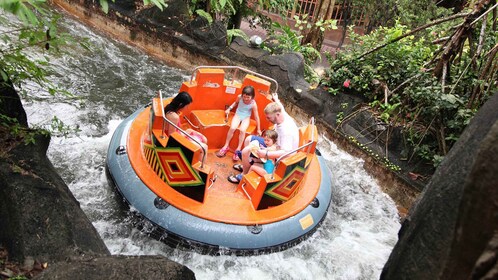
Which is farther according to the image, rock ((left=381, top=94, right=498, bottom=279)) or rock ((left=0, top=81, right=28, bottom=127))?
rock ((left=0, top=81, right=28, bottom=127))

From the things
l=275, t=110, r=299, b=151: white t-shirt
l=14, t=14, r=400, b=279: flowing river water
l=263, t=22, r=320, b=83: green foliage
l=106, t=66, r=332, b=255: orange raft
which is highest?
l=263, t=22, r=320, b=83: green foliage

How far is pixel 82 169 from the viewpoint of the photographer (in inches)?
208

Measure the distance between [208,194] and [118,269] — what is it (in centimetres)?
203

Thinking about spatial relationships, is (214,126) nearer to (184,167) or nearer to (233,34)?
(184,167)

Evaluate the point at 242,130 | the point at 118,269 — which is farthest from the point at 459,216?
the point at 242,130

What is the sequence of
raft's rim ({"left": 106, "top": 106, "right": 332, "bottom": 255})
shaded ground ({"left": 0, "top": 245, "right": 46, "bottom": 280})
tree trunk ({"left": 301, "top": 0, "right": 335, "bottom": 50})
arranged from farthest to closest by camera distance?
tree trunk ({"left": 301, "top": 0, "right": 335, "bottom": 50}) → raft's rim ({"left": 106, "top": 106, "right": 332, "bottom": 255}) → shaded ground ({"left": 0, "top": 245, "right": 46, "bottom": 280})

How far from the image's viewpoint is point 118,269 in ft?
8.00

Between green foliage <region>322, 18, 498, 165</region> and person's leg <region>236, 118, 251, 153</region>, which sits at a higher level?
green foliage <region>322, 18, 498, 165</region>

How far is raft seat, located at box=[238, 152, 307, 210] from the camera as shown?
4305 mm

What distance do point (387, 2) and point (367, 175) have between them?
5.63m

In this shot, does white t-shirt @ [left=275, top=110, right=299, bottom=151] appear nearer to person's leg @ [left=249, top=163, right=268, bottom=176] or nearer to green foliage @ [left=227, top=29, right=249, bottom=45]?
person's leg @ [left=249, top=163, right=268, bottom=176]

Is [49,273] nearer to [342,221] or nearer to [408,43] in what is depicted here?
[342,221]

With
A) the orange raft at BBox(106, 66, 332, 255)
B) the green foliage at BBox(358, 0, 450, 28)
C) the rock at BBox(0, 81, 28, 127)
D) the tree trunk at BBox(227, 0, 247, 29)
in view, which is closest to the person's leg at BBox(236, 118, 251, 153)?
the orange raft at BBox(106, 66, 332, 255)

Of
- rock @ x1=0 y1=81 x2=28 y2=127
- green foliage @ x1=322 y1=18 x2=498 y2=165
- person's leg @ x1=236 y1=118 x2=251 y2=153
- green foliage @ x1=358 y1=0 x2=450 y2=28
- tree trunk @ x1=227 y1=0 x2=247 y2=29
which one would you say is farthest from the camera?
tree trunk @ x1=227 y1=0 x2=247 y2=29
